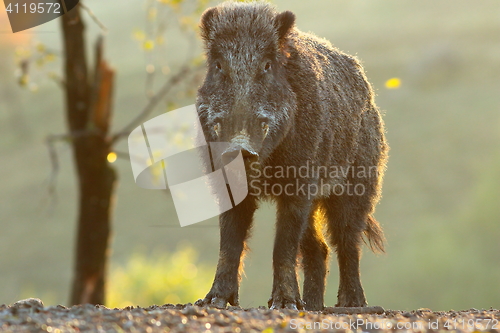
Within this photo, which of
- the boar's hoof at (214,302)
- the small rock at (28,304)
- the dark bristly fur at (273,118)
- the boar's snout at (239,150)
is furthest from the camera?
the boar's hoof at (214,302)

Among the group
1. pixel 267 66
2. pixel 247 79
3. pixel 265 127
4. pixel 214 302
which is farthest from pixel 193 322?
pixel 267 66

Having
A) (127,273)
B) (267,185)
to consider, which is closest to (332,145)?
(267,185)

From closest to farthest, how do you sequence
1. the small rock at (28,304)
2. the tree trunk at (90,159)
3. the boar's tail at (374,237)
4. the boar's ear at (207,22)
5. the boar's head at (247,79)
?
1. the small rock at (28,304)
2. the boar's head at (247,79)
3. the boar's ear at (207,22)
4. the boar's tail at (374,237)
5. the tree trunk at (90,159)

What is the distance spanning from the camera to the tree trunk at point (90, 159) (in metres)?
9.06

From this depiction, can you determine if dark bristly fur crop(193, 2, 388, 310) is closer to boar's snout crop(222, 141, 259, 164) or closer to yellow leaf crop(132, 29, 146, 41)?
boar's snout crop(222, 141, 259, 164)

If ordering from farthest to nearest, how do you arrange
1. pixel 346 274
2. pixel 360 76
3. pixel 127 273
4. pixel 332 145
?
pixel 127 273 → pixel 360 76 → pixel 346 274 → pixel 332 145

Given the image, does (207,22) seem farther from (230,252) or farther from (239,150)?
(230,252)

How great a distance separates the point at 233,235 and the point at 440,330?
228 cm

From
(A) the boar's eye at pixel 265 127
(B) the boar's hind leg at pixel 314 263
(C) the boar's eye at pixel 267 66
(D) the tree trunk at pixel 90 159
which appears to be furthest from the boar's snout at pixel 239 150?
(D) the tree trunk at pixel 90 159

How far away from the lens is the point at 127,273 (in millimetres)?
15336

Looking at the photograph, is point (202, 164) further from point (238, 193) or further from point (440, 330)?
point (440, 330)

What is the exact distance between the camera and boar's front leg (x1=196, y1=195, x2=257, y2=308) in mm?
5340

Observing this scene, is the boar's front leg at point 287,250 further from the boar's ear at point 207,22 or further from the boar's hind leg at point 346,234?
the boar's ear at point 207,22

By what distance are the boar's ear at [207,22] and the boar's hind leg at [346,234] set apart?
2.43m
